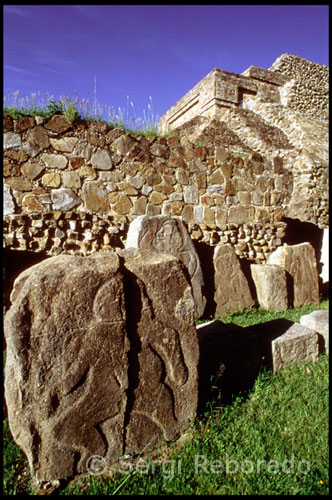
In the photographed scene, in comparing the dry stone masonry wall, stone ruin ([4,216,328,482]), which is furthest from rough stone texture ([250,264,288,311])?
stone ruin ([4,216,328,482])

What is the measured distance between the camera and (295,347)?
2.84 metres

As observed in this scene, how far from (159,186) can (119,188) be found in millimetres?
725

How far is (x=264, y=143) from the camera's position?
7.41 metres

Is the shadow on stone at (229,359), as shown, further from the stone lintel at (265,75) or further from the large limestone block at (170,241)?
the stone lintel at (265,75)

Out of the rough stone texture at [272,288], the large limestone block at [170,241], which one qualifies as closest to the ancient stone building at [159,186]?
the large limestone block at [170,241]

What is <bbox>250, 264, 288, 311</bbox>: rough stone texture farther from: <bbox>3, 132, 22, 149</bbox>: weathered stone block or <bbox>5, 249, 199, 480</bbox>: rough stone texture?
<bbox>3, 132, 22, 149</bbox>: weathered stone block

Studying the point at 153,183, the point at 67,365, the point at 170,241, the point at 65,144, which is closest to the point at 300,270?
the point at 170,241

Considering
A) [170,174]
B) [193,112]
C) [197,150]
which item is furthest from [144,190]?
[193,112]

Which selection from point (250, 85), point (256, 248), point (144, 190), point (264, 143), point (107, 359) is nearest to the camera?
point (107, 359)

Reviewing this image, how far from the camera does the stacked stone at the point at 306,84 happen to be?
37.2ft

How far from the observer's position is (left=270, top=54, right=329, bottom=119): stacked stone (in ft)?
37.2

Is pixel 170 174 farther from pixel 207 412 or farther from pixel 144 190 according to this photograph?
pixel 207 412

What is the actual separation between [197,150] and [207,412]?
15.2 ft

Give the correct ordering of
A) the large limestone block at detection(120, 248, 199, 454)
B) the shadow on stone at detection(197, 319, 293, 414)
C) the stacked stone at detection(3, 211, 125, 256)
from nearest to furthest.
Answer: the large limestone block at detection(120, 248, 199, 454) → the shadow on stone at detection(197, 319, 293, 414) → the stacked stone at detection(3, 211, 125, 256)
